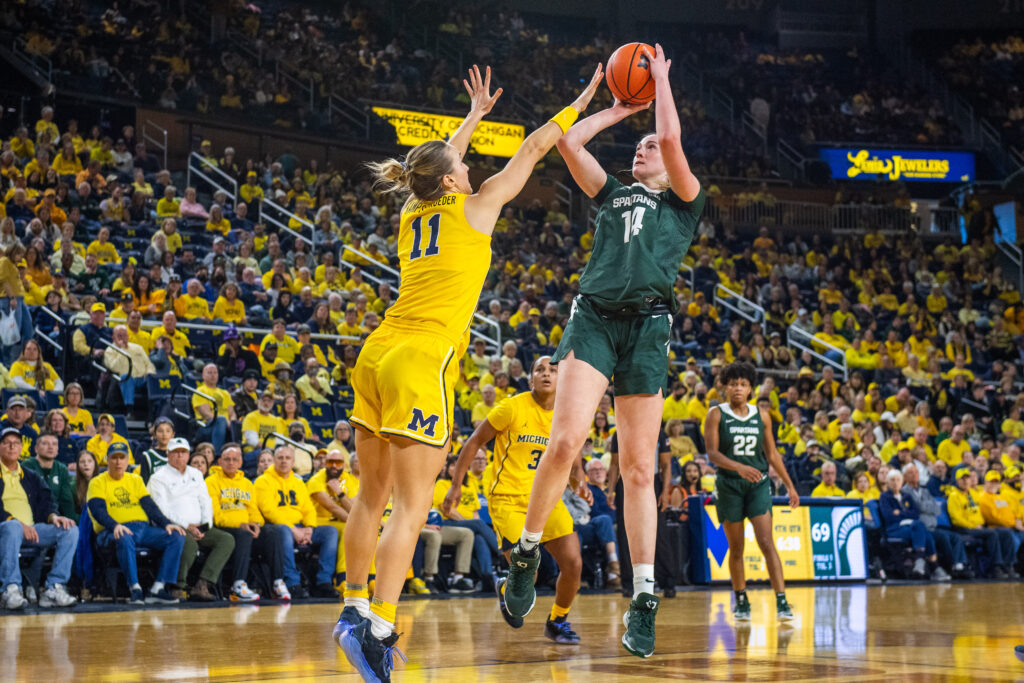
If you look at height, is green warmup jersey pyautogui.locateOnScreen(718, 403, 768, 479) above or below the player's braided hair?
below

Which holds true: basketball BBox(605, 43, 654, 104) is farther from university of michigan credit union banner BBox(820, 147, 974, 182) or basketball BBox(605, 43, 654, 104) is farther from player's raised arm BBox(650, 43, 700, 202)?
university of michigan credit union banner BBox(820, 147, 974, 182)

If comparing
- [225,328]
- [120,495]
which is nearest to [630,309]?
[120,495]

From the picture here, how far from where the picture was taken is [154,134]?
21.4 metres

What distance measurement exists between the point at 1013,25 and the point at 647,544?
32.3m

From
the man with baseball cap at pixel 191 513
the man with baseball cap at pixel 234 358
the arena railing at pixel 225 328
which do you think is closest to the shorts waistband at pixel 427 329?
the man with baseball cap at pixel 191 513

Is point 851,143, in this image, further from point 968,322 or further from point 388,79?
point 388,79

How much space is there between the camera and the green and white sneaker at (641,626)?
16.1 ft

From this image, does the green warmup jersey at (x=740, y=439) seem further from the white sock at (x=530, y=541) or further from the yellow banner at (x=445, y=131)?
the yellow banner at (x=445, y=131)

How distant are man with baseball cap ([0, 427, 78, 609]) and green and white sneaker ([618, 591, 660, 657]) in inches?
244

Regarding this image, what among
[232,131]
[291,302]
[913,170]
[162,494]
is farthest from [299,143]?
[913,170]

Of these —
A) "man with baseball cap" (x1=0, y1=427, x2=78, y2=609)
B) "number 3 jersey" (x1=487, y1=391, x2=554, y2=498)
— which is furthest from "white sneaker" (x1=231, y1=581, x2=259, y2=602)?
"number 3 jersey" (x1=487, y1=391, x2=554, y2=498)

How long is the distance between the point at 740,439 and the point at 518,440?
233 cm

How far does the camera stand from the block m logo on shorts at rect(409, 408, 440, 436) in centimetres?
449

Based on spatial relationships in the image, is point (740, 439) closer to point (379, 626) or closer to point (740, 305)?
point (379, 626)
